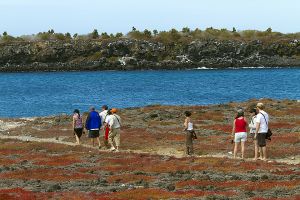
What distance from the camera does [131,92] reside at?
480 feet

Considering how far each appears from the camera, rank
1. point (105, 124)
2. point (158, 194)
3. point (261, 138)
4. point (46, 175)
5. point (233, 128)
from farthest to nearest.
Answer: point (105, 124), point (233, 128), point (261, 138), point (46, 175), point (158, 194)

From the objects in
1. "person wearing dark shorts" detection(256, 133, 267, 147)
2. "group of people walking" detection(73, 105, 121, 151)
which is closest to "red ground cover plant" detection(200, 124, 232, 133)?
"group of people walking" detection(73, 105, 121, 151)

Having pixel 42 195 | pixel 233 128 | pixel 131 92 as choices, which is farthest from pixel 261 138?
pixel 131 92

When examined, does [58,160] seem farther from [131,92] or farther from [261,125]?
[131,92]

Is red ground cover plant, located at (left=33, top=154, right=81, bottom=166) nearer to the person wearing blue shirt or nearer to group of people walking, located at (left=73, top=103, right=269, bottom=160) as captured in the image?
group of people walking, located at (left=73, top=103, right=269, bottom=160)

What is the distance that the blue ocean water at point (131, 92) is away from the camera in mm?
118312

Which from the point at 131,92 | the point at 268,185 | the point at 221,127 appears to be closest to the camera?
the point at 268,185

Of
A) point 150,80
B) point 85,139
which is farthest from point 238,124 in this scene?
point 150,80

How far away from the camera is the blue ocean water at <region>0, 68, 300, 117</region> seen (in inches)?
4658

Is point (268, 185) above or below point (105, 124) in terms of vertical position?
below

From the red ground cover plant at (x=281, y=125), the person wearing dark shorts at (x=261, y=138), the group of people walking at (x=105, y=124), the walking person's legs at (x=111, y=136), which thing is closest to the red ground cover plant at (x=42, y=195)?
the person wearing dark shorts at (x=261, y=138)

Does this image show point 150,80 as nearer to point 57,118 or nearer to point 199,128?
point 57,118

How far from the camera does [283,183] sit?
98.3 ft

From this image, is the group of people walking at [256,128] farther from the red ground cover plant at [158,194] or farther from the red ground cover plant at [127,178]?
the red ground cover plant at [158,194]
